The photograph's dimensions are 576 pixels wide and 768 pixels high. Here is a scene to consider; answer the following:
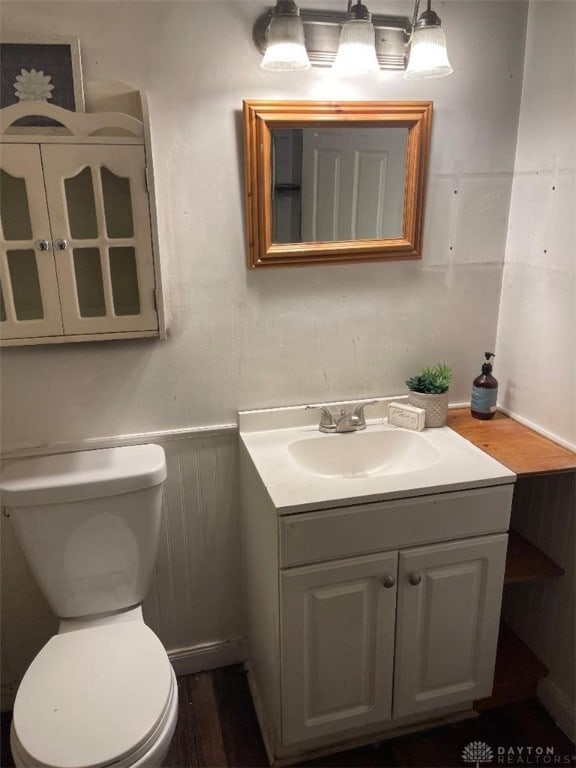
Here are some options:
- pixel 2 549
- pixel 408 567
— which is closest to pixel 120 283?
pixel 2 549

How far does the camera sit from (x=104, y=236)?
143 centimetres

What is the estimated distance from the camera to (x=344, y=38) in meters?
1.40

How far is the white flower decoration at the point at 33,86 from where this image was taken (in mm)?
1319

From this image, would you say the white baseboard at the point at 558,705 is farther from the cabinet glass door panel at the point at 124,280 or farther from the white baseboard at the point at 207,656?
the cabinet glass door panel at the point at 124,280

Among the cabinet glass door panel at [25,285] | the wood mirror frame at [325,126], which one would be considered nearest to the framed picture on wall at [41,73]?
the cabinet glass door panel at [25,285]

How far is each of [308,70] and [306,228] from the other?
0.40 metres

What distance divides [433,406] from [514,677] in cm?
83

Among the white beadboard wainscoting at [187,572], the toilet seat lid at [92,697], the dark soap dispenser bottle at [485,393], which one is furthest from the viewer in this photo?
the dark soap dispenser bottle at [485,393]

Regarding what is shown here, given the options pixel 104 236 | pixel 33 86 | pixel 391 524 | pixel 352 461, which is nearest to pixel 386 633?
pixel 391 524

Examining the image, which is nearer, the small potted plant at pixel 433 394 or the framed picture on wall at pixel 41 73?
the framed picture on wall at pixel 41 73

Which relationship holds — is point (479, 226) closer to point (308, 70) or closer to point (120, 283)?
point (308, 70)

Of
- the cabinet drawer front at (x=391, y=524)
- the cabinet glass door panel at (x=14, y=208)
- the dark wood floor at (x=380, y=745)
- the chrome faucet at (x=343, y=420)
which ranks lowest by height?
the dark wood floor at (x=380, y=745)

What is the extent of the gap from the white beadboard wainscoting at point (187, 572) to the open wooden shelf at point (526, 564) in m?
0.82

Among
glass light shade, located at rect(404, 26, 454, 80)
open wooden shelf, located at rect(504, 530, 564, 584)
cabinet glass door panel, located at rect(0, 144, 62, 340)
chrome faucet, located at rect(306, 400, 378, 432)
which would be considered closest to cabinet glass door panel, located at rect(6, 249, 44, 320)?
cabinet glass door panel, located at rect(0, 144, 62, 340)
